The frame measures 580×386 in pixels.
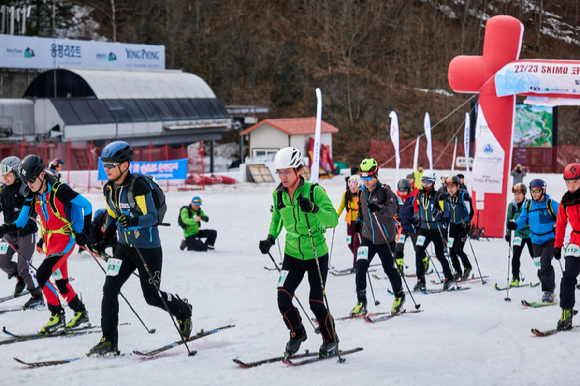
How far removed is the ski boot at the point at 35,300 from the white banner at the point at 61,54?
30332 mm

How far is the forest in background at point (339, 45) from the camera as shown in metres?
47.6

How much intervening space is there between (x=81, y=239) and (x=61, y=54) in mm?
32619

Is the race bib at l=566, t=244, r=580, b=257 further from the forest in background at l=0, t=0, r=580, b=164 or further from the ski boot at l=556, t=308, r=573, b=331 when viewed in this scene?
the forest in background at l=0, t=0, r=580, b=164

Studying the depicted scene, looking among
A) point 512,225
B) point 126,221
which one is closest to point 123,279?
point 126,221

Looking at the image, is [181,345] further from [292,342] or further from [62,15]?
[62,15]

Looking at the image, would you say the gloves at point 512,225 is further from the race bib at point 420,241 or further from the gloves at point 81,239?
the gloves at point 81,239

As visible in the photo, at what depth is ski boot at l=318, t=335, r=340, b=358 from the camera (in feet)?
17.6

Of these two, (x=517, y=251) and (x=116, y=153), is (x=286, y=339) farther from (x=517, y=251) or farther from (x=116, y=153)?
(x=517, y=251)

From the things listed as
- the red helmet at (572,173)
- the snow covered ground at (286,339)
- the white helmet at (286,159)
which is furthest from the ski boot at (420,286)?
the white helmet at (286,159)

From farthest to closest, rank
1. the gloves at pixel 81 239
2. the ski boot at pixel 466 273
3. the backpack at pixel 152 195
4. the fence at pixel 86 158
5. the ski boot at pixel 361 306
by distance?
the fence at pixel 86 158, the ski boot at pixel 466 273, the ski boot at pixel 361 306, the gloves at pixel 81 239, the backpack at pixel 152 195

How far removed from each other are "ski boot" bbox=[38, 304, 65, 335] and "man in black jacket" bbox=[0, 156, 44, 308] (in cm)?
101

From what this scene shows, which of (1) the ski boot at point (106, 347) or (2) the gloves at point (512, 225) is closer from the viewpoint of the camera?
(1) the ski boot at point (106, 347)

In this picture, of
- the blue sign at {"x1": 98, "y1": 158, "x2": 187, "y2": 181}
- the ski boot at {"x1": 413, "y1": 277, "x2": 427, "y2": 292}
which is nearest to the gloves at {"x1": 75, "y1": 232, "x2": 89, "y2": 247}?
the ski boot at {"x1": 413, "y1": 277, "x2": 427, "y2": 292}

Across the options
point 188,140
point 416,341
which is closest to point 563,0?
point 188,140
